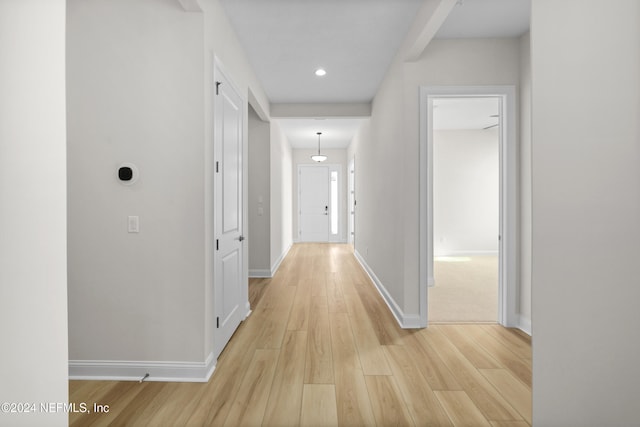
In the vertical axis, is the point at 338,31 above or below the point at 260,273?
above

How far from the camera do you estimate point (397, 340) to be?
9.59ft

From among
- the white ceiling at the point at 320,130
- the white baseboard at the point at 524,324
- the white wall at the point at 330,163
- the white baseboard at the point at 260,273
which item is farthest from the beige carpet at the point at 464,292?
the white wall at the point at 330,163

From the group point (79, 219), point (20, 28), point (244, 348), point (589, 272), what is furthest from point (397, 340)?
point (20, 28)

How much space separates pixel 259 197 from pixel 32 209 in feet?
14.8

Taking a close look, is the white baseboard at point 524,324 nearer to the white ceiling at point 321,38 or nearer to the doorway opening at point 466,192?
the white ceiling at point 321,38

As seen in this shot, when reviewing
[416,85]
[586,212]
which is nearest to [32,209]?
[586,212]

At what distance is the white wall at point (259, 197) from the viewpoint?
539 centimetres

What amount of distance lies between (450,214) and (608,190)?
22.6 feet

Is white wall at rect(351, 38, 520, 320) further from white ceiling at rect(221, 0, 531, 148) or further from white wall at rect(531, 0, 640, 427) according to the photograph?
white wall at rect(531, 0, 640, 427)

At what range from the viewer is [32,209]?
3.14 feet

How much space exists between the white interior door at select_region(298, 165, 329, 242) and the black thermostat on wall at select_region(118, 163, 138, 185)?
23.7ft

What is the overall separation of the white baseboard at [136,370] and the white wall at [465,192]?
6.35 meters

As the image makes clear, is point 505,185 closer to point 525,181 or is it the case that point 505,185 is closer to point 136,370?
point 525,181

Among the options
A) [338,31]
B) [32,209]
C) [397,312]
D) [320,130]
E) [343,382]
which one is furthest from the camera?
[320,130]
